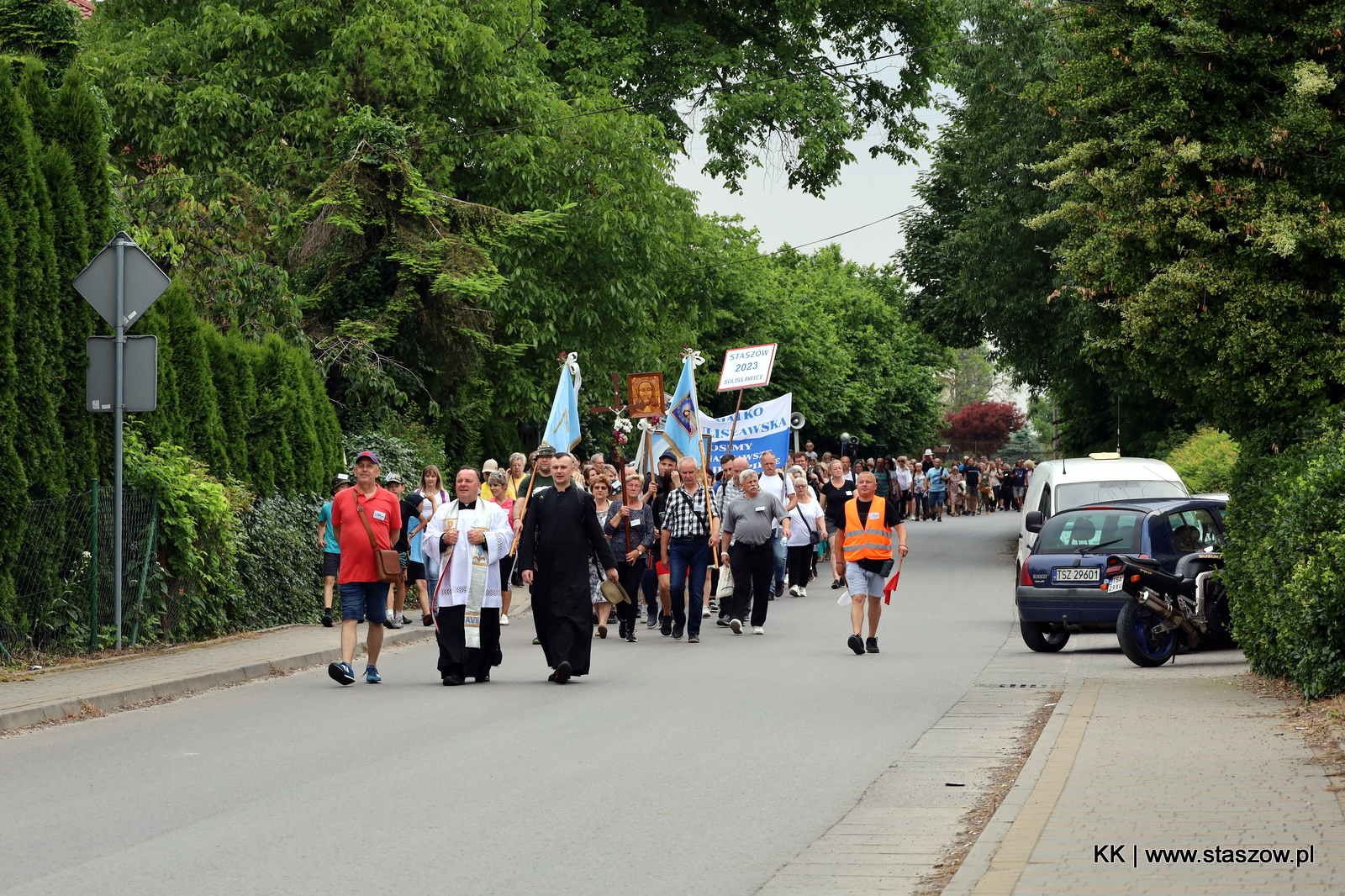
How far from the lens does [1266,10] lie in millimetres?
12961

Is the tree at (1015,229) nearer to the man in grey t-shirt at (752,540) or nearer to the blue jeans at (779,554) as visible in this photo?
the blue jeans at (779,554)

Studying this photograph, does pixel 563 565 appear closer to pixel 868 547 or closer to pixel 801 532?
pixel 868 547

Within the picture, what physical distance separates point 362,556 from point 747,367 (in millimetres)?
12765

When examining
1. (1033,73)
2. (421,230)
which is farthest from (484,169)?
(1033,73)

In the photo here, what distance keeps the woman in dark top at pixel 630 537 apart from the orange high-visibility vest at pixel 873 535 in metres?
2.86

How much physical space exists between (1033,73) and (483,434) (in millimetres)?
13515

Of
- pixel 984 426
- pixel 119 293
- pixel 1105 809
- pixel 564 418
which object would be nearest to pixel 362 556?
pixel 119 293

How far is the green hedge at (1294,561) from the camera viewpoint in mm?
10078

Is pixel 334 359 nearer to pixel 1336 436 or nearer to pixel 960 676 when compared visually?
pixel 960 676

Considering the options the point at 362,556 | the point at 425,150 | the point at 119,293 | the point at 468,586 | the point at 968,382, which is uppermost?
the point at 968,382

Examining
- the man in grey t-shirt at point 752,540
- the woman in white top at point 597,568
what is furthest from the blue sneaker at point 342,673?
the man in grey t-shirt at point 752,540

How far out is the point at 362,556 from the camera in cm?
1349

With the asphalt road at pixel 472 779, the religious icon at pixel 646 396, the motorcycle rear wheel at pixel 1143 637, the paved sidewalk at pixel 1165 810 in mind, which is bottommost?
the asphalt road at pixel 472 779

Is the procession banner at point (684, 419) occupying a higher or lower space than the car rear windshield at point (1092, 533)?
higher
